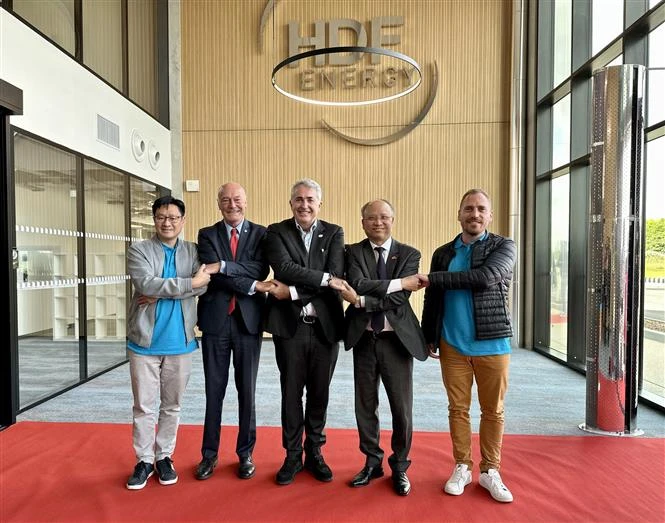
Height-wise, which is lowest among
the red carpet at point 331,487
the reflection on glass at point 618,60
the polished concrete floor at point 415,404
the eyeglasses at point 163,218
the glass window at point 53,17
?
the polished concrete floor at point 415,404

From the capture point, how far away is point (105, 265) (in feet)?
19.3

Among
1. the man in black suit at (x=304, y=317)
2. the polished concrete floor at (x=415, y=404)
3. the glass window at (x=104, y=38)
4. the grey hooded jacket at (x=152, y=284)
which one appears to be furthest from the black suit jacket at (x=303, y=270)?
the glass window at (x=104, y=38)

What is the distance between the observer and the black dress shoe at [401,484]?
8.73ft

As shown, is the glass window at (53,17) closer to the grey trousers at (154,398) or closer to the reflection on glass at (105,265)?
the reflection on glass at (105,265)

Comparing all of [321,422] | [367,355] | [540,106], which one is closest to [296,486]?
[321,422]

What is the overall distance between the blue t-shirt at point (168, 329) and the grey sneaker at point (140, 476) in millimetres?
653

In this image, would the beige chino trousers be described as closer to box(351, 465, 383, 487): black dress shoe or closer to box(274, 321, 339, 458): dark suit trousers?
box(351, 465, 383, 487): black dress shoe

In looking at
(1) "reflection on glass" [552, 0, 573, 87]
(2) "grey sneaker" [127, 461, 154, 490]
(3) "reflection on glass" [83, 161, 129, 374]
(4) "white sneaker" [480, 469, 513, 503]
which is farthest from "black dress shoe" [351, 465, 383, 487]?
(1) "reflection on glass" [552, 0, 573, 87]

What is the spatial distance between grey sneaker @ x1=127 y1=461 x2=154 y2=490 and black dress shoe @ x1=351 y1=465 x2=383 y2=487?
3.86 feet

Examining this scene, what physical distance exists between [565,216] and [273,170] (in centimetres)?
436

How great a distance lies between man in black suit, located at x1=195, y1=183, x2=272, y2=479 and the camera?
113 inches

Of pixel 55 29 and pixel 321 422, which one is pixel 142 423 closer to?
pixel 321 422

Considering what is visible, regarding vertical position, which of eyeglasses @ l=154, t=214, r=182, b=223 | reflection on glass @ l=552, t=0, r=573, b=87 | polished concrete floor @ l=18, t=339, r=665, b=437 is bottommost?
polished concrete floor @ l=18, t=339, r=665, b=437

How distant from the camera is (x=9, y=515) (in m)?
2.45
